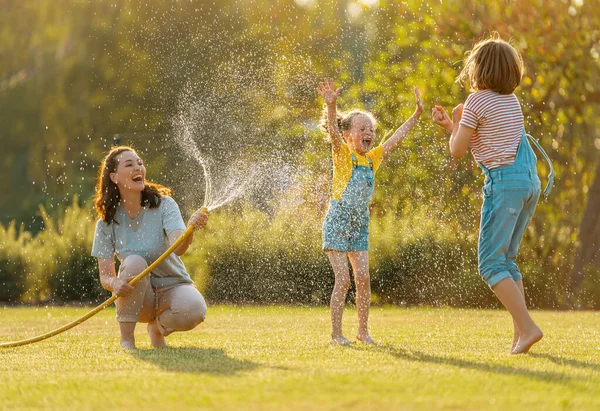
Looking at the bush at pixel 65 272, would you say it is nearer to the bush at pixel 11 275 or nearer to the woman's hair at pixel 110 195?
the bush at pixel 11 275

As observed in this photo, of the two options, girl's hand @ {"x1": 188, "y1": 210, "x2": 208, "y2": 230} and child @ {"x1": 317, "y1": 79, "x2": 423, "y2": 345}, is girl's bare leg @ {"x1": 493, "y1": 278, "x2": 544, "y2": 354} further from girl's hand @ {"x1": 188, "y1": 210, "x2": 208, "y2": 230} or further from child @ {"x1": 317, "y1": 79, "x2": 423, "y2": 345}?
girl's hand @ {"x1": 188, "y1": 210, "x2": 208, "y2": 230}

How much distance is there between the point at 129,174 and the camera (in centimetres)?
590

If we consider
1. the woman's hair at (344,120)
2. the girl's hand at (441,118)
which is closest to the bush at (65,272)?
the woman's hair at (344,120)

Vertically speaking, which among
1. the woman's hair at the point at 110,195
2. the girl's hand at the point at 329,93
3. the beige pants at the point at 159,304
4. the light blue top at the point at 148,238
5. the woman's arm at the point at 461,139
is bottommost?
the beige pants at the point at 159,304

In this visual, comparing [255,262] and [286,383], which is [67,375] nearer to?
[286,383]

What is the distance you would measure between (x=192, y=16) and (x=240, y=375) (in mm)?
17145

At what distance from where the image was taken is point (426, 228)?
11.6 metres

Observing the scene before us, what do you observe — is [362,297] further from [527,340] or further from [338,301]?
[527,340]

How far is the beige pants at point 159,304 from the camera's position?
5684 mm

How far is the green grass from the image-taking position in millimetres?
3463

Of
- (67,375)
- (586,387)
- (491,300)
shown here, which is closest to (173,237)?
(67,375)

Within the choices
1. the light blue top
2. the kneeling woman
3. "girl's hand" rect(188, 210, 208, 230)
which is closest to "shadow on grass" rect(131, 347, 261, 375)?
the kneeling woman

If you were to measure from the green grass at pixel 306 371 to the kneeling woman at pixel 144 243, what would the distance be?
190 mm

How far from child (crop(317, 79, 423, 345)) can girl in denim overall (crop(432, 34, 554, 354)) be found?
3.28 ft
